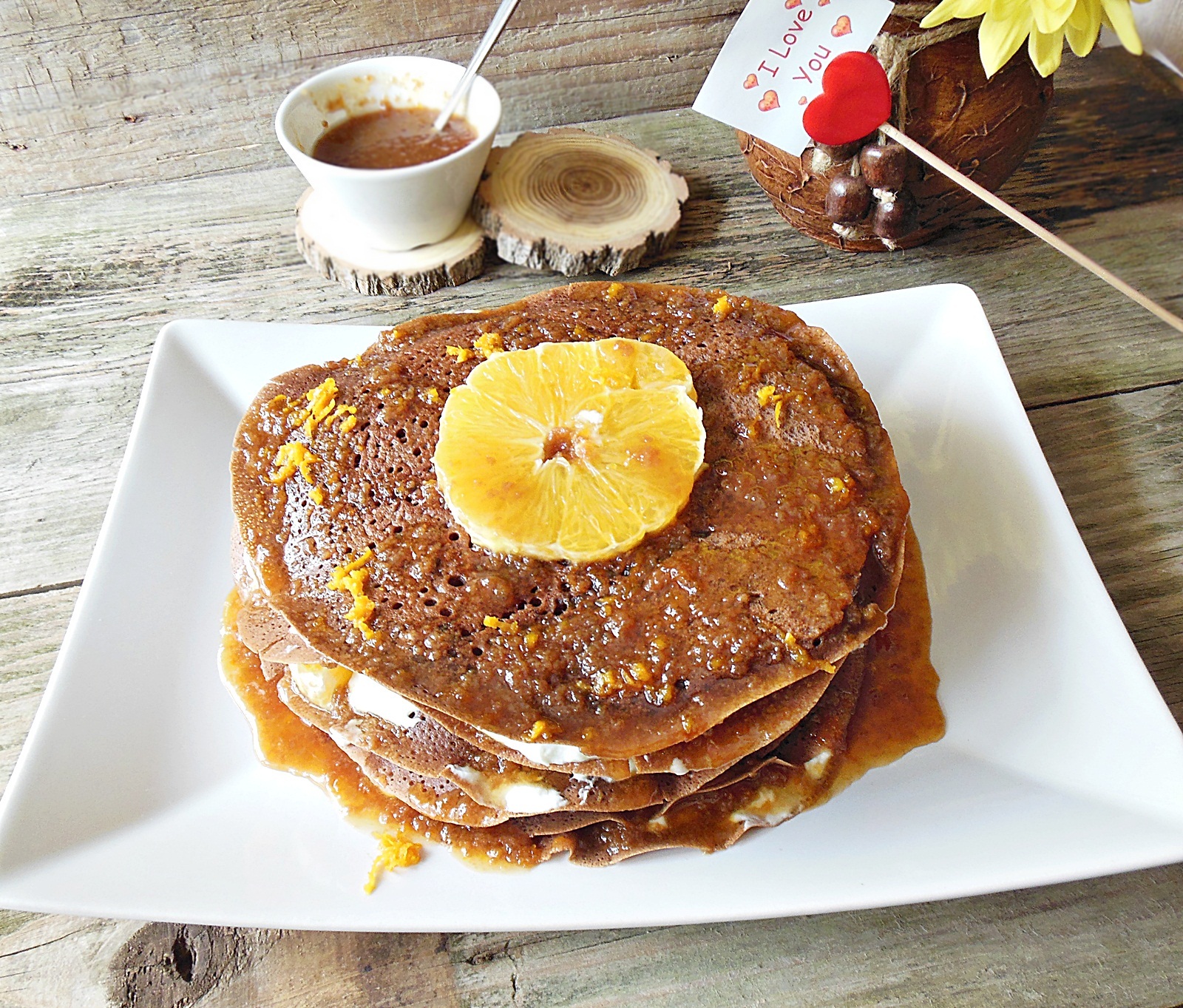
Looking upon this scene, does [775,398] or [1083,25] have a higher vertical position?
[1083,25]

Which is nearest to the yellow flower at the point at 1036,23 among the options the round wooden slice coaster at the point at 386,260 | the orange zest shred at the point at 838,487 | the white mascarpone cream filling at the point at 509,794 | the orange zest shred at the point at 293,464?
the orange zest shred at the point at 838,487

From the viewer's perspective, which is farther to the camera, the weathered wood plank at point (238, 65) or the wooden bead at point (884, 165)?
the weathered wood plank at point (238, 65)

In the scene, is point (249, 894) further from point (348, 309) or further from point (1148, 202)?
point (1148, 202)

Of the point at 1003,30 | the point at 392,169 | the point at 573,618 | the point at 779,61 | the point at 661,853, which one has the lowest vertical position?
the point at 661,853

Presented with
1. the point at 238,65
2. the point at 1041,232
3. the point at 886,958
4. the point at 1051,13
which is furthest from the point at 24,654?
the point at 1051,13

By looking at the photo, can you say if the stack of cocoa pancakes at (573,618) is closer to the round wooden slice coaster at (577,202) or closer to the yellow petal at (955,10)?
the yellow petal at (955,10)

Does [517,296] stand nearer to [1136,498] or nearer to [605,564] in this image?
[605,564]
